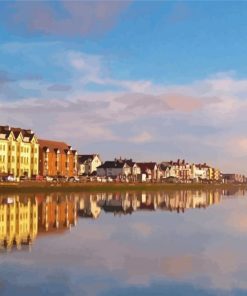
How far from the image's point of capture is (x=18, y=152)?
377 feet

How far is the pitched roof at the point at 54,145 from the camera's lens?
130975 millimetres

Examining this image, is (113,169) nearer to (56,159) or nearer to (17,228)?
(56,159)

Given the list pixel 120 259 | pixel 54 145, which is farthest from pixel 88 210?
pixel 54 145

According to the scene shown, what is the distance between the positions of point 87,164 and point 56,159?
39.7 meters

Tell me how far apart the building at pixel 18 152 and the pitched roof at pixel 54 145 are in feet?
24.1

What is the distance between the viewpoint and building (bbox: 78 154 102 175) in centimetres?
16988

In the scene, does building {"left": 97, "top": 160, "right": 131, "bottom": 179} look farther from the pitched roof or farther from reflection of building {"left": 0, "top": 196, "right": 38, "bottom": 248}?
reflection of building {"left": 0, "top": 196, "right": 38, "bottom": 248}

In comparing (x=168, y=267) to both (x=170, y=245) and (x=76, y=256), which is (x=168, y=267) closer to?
(x=76, y=256)

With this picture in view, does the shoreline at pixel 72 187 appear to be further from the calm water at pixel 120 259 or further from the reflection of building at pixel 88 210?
the calm water at pixel 120 259

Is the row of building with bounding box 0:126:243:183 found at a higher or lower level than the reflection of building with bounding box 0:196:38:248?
higher

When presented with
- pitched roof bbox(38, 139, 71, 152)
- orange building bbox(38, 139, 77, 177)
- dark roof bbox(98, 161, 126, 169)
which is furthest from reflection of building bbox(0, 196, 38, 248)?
dark roof bbox(98, 161, 126, 169)

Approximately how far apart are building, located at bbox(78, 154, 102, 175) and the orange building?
24.8m

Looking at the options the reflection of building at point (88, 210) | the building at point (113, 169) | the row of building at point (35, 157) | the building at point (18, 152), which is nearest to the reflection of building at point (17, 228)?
the reflection of building at point (88, 210)

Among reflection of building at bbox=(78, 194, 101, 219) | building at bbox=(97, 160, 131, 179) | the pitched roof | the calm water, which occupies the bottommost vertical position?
the calm water
